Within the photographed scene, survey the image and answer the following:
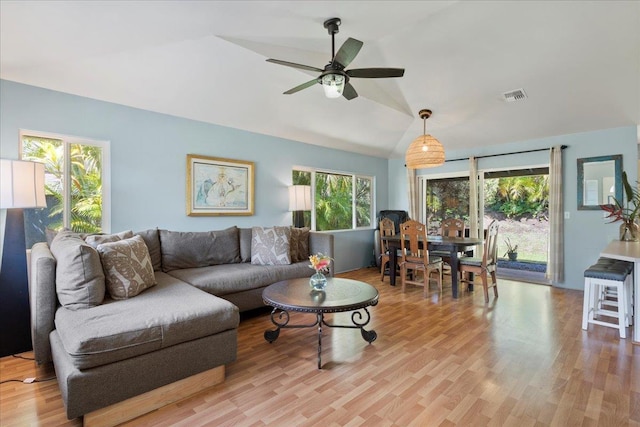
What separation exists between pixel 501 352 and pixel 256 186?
11.3 ft

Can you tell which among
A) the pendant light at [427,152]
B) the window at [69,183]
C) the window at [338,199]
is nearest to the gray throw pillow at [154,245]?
the window at [69,183]

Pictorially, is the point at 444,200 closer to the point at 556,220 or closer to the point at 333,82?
the point at 556,220

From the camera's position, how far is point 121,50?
2.62 meters

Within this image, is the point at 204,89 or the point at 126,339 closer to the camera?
the point at 126,339

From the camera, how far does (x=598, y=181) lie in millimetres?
4398

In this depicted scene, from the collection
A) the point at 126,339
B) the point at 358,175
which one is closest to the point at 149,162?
the point at 126,339

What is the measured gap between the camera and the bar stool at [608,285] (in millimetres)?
2826

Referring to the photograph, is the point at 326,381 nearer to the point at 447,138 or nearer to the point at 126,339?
the point at 126,339

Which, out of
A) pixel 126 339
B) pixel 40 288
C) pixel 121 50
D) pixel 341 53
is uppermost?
pixel 121 50

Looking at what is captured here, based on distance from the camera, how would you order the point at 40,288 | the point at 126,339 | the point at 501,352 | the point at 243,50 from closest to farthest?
the point at 126,339 → the point at 40,288 → the point at 501,352 → the point at 243,50

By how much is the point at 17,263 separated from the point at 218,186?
2062 millimetres

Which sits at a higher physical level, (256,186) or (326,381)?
(256,186)

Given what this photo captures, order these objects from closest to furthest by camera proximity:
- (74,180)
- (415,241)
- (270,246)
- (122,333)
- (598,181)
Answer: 1. (122,333)
2. (74,180)
3. (270,246)
4. (415,241)
5. (598,181)

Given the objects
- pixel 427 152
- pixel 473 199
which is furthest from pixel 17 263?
pixel 473 199
